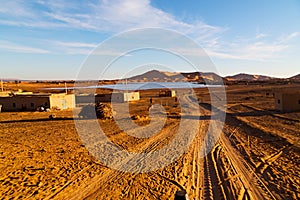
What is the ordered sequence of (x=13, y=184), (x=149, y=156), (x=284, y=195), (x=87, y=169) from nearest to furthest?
(x=284, y=195), (x=13, y=184), (x=87, y=169), (x=149, y=156)

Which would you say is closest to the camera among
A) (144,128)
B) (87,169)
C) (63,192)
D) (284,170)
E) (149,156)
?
(63,192)

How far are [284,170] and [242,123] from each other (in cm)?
986

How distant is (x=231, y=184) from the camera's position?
24.3 ft

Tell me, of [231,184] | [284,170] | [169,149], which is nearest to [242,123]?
[169,149]

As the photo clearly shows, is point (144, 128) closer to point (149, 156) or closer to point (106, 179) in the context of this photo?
point (149, 156)

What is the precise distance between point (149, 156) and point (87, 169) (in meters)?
2.79

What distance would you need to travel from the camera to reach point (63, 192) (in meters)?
7.23

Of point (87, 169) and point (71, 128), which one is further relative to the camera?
point (71, 128)

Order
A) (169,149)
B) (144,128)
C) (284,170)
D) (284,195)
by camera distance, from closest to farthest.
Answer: (284,195)
(284,170)
(169,149)
(144,128)

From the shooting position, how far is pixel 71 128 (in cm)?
1820

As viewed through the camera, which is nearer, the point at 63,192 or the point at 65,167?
the point at 63,192

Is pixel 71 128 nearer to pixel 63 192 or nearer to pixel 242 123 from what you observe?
pixel 63 192

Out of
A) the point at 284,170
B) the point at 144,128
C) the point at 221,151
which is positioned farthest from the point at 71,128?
the point at 284,170

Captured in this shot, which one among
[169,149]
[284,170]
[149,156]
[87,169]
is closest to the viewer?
[284,170]
